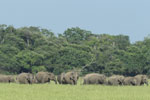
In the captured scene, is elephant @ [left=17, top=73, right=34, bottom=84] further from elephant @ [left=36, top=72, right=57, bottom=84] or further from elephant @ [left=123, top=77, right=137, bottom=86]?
elephant @ [left=123, top=77, right=137, bottom=86]

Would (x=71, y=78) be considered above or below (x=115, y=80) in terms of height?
above

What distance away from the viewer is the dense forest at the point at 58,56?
1983 inches

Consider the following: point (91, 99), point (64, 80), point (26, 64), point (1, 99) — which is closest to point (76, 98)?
point (91, 99)

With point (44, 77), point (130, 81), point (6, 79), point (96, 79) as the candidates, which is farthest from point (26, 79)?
point (130, 81)

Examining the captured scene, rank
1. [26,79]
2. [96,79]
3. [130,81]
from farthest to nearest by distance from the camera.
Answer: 1. [96,79]
2. [130,81]
3. [26,79]

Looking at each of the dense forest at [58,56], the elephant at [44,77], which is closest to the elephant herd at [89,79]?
the elephant at [44,77]

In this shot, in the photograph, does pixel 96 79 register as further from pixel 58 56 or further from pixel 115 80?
pixel 58 56

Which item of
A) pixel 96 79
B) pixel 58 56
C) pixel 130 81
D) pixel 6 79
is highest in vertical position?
pixel 58 56

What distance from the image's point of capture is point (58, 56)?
5316 cm

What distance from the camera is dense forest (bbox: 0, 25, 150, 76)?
165ft

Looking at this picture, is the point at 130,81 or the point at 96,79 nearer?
the point at 130,81

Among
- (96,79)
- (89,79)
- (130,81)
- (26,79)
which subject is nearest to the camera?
(26,79)

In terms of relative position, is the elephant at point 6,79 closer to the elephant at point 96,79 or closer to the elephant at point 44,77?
the elephant at point 44,77

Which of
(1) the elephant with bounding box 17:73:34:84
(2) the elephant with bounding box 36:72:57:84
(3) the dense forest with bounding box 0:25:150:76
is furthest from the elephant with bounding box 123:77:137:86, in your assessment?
(3) the dense forest with bounding box 0:25:150:76
